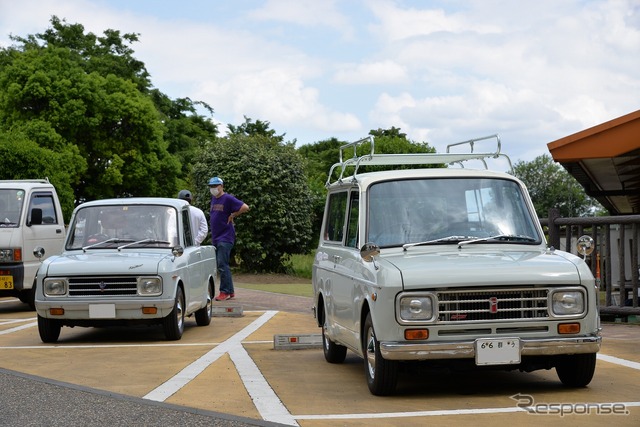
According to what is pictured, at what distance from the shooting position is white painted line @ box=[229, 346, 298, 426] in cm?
727

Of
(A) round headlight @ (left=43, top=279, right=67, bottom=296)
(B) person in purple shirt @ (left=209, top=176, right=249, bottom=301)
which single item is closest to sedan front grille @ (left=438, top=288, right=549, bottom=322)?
(A) round headlight @ (left=43, top=279, right=67, bottom=296)

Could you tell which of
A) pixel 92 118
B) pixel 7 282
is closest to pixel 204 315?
pixel 7 282

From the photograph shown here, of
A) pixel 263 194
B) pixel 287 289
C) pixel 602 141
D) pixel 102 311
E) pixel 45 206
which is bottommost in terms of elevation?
pixel 287 289

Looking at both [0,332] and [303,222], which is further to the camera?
[303,222]

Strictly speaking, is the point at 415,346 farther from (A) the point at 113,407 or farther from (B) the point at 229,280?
(B) the point at 229,280

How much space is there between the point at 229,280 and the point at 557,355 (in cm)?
1085

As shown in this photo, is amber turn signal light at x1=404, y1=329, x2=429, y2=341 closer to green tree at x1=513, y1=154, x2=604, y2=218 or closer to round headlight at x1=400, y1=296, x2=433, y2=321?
round headlight at x1=400, y1=296, x2=433, y2=321

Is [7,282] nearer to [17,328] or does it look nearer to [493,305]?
[17,328]

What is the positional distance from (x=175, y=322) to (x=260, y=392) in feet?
14.4

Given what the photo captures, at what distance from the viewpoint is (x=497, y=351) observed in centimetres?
770

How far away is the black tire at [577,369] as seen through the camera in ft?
27.1

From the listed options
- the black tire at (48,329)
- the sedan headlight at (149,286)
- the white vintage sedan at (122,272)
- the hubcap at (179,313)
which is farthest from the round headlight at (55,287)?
the hubcap at (179,313)

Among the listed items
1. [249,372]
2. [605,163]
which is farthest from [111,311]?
[605,163]

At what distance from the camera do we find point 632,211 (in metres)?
33.9
